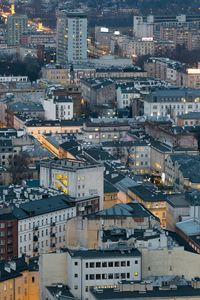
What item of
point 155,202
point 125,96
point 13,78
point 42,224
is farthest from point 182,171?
point 13,78

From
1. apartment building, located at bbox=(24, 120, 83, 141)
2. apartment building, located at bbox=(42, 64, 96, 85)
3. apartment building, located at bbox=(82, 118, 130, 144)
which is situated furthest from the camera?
apartment building, located at bbox=(42, 64, 96, 85)

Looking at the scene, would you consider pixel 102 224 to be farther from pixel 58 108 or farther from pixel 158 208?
pixel 58 108

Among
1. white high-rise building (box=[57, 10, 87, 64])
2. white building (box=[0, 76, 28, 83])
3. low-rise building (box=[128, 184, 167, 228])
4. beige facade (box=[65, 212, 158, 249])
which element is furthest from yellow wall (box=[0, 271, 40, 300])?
white high-rise building (box=[57, 10, 87, 64])

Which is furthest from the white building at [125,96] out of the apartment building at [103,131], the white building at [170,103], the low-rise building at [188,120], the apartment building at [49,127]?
the apartment building at [103,131]

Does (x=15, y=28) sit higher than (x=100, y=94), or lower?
lower

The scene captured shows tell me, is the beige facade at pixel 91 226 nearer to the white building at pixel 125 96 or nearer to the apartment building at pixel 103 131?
the apartment building at pixel 103 131

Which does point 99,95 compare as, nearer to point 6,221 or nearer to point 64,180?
point 64,180

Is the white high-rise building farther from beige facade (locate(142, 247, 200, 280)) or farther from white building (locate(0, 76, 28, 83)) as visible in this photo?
beige facade (locate(142, 247, 200, 280))
